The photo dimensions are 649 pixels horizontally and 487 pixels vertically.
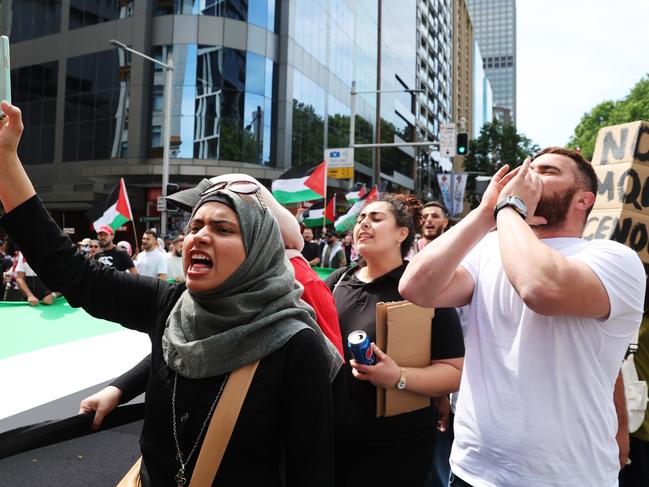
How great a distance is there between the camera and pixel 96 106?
26.2 metres

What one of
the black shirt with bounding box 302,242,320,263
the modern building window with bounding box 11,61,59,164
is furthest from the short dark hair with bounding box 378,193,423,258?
the modern building window with bounding box 11,61,59,164

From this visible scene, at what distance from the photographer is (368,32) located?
40938mm

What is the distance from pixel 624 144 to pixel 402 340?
1.96 m

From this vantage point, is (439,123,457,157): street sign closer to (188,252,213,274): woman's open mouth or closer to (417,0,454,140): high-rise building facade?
(188,252,213,274): woman's open mouth

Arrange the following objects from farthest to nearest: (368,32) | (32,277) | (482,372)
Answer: (368,32) → (32,277) → (482,372)

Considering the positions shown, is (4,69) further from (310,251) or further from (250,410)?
(310,251)

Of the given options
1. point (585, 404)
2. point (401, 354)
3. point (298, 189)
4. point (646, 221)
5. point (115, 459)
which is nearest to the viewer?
point (585, 404)

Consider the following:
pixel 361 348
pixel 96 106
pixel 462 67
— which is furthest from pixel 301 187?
pixel 462 67

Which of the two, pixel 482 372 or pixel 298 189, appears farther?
pixel 298 189

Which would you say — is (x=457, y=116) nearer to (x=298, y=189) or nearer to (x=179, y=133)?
(x=179, y=133)

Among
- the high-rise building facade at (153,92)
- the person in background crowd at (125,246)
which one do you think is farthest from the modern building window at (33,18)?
the person in background crowd at (125,246)

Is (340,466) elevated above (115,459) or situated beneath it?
elevated above

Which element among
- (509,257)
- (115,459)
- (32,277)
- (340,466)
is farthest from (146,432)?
(32,277)

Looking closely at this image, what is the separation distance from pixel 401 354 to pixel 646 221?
1804 mm
